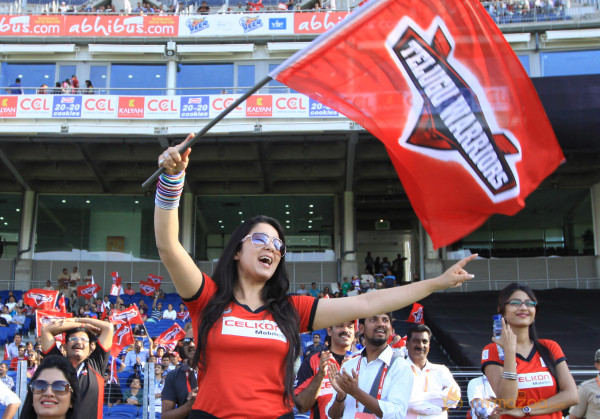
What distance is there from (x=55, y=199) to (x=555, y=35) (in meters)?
20.3

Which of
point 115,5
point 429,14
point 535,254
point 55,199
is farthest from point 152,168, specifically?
point 429,14

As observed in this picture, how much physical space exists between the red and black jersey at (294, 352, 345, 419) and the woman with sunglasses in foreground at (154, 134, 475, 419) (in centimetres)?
231

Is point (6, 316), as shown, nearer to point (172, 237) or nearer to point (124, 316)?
point (124, 316)

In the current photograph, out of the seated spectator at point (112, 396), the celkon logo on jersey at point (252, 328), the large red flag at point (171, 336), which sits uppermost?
the celkon logo on jersey at point (252, 328)

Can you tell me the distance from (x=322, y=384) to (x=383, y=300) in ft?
8.67

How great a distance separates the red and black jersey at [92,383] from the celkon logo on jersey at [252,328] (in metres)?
1.57

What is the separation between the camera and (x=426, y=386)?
5457mm

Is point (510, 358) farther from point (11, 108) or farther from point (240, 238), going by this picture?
point (11, 108)

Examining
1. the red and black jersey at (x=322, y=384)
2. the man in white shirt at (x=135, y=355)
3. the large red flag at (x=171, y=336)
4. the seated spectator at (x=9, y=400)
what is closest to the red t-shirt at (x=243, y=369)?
the red and black jersey at (x=322, y=384)

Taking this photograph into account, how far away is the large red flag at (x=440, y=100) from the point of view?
11.7 ft

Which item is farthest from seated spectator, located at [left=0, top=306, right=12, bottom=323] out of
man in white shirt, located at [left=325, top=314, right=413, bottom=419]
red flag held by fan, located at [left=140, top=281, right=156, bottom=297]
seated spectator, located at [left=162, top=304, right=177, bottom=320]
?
man in white shirt, located at [left=325, top=314, right=413, bottom=419]

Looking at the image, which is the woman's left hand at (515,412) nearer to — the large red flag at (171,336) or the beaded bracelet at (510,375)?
the beaded bracelet at (510,375)

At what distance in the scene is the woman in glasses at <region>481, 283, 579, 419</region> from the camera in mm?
3676

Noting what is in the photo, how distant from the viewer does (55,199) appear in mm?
25359
